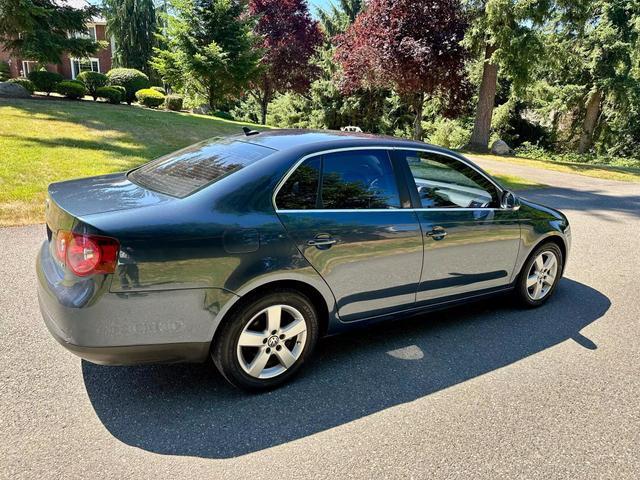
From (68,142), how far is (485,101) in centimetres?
1631

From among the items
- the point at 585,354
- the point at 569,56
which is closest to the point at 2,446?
the point at 585,354

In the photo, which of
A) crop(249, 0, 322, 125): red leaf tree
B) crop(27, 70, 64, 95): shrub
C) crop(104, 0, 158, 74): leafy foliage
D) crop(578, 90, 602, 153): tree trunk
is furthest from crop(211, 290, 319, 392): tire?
crop(104, 0, 158, 74): leafy foliage

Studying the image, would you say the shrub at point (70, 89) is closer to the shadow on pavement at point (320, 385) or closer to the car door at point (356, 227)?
the shadow on pavement at point (320, 385)

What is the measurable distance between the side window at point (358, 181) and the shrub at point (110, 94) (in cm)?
2109

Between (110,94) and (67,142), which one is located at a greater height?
(110,94)

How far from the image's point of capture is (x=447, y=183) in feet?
12.9

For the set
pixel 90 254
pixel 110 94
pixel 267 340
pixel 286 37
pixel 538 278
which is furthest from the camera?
pixel 286 37

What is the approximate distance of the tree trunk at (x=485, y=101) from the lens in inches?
776

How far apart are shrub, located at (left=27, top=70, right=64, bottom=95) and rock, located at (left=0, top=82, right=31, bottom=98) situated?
1.84 metres

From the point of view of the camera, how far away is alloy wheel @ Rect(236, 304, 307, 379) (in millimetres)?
2904

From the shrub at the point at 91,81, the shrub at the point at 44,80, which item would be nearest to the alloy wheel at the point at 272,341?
the shrub at the point at 44,80

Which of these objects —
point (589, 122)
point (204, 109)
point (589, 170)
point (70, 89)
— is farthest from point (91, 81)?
point (589, 122)

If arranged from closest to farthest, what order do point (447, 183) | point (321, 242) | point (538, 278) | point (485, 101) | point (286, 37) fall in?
point (321, 242) → point (447, 183) → point (538, 278) → point (485, 101) → point (286, 37)

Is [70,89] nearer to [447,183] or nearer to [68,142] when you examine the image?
[68,142]
